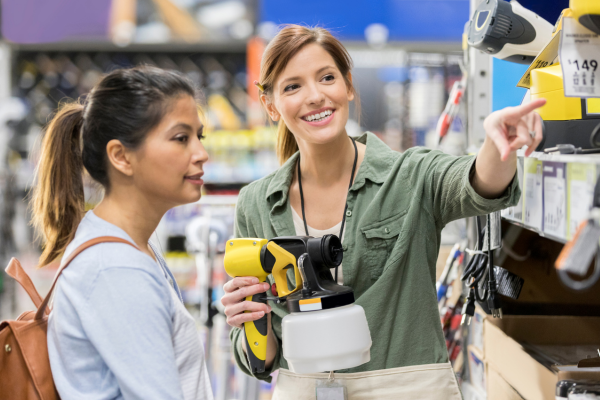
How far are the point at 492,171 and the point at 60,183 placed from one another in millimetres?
872

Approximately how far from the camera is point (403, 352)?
1299 millimetres

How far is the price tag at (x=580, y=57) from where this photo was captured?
93cm

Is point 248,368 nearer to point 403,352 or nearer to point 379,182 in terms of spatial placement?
point 403,352

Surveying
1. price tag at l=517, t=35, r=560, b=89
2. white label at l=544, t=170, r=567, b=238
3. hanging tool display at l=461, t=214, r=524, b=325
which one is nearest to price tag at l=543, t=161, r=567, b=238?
white label at l=544, t=170, r=567, b=238

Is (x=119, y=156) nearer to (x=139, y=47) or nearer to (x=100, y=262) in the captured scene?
(x=100, y=262)

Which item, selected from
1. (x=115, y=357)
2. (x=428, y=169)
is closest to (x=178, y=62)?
(x=428, y=169)

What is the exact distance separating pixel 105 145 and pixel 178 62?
347 cm

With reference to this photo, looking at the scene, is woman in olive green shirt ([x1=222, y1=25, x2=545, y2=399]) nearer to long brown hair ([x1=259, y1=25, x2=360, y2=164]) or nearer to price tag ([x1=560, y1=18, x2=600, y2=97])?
long brown hair ([x1=259, y1=25, x2=360, y2=164])

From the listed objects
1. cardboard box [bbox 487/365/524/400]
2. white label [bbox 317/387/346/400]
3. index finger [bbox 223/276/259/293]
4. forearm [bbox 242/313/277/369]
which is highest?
index finger [bbox 223/276/259/293]

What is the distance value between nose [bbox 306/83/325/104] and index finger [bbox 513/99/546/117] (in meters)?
0.55

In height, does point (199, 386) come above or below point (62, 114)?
below

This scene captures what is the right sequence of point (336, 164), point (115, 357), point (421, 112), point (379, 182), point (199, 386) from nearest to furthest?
1. point (115, 357)
2. point (199, 386)
3. point (379, 182)
4. point (336, 164)
5. point (421, 112)

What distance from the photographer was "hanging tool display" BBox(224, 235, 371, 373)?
3.34 feet

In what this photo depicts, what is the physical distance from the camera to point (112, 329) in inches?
34.6
